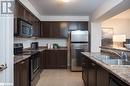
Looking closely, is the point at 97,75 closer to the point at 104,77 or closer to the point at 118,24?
the point at 104,77

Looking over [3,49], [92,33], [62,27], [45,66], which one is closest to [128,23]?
[92,33]

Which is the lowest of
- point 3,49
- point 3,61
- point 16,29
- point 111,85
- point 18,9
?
point 111,85

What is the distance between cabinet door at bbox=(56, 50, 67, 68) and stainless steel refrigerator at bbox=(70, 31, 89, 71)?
0.41 metres

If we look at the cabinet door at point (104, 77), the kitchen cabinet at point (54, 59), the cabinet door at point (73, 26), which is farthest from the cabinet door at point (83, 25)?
the cabinet door at point (104, 77)

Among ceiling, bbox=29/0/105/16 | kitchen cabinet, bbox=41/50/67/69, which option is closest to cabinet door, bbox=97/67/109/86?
ceiling, bbox=29/0/105/16

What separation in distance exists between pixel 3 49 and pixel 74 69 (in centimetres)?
561

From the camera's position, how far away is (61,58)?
302 inches

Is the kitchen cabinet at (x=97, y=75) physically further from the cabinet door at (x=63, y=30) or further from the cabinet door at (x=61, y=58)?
the cabinet door at (x=63, y=30)

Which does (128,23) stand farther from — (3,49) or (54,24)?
(3,49)

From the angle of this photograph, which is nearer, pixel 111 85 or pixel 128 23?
pixel 111 85

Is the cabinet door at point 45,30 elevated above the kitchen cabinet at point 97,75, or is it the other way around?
the cabinet door at point 45,30

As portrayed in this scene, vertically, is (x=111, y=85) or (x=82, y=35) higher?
(x=82, y=35)

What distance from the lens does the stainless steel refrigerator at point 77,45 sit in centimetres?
735

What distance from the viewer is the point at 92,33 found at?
7.30 m
